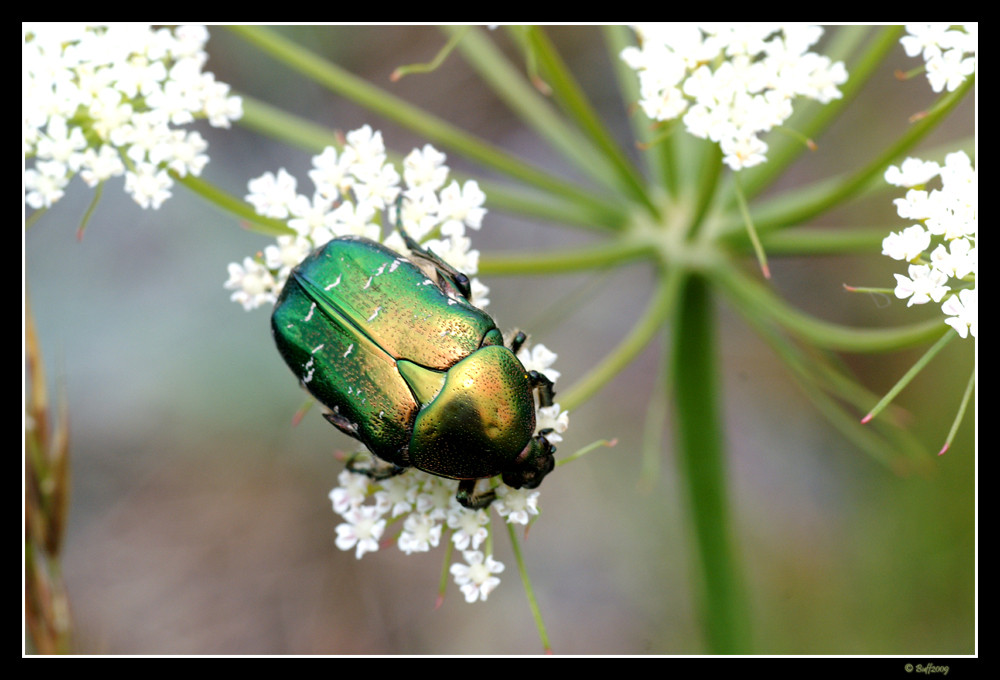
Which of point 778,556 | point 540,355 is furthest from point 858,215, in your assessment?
point 540,355

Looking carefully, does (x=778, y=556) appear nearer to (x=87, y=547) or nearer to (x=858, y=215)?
(x=858, y=215)

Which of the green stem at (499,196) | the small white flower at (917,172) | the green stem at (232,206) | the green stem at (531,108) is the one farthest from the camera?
the green stem at (531,108)

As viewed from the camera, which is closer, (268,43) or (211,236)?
(268,43)

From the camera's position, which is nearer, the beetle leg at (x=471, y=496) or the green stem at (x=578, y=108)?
the beetle leg at (x=471, y=496)

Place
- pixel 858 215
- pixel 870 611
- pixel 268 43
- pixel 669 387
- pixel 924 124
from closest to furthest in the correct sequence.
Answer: pixel 924 124, pixel 268 43, pixel 669 387, pixel 870 611, pixel 858 215

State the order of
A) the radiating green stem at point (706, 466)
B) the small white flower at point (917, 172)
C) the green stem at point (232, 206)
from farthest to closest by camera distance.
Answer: the radiating green stem at point (706, 466) → the green stem at point (232, 206) → the small white flower at point (917, 172)

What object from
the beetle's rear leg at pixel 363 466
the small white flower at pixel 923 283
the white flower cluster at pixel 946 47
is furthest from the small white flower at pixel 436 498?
the white flower cluster at pixel 946 47

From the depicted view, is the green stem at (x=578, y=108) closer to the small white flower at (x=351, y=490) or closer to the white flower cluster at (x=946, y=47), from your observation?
the white flower cluster at (x=946, y=47)
